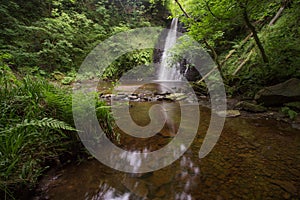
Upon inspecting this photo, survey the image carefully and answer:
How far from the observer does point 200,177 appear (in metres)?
1.82

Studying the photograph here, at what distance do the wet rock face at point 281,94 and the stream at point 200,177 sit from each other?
1556 mm

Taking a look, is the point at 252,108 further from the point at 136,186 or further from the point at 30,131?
the point at 30,131

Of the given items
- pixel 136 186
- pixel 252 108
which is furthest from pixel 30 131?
pixel 252 108

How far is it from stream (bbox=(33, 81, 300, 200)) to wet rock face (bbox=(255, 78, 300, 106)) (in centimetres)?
156

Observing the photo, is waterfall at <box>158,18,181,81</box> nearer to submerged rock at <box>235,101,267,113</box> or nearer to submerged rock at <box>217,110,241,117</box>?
submerged rock at <box>235,101,267,113</box>

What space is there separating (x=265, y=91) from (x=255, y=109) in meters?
0.51

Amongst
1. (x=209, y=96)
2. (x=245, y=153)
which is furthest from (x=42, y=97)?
(x=209, y=96)

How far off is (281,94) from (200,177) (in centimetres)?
331

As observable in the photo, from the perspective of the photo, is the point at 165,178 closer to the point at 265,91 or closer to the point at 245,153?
the point at 245,153

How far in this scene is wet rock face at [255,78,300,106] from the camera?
149 inches

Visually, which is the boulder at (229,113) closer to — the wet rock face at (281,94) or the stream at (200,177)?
the wet rock face at (281,94)

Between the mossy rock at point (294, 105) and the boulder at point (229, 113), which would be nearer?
the mossy rock at point (294, 105)

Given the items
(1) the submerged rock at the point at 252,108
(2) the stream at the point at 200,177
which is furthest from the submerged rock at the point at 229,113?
(2) the stream at the point at 200,177

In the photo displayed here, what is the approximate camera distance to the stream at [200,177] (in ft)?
5.11
